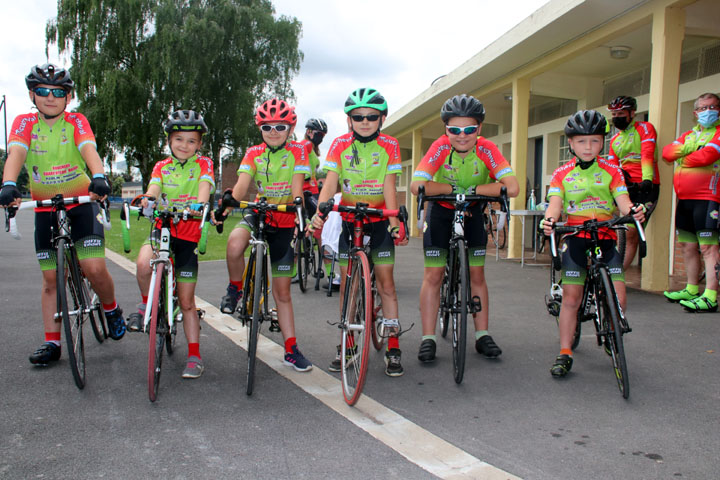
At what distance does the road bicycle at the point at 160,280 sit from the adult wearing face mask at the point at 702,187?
538 cm

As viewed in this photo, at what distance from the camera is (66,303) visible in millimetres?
3893

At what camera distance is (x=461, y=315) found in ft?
13.2

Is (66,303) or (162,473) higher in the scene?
(66,303)

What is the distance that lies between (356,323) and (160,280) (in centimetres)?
134

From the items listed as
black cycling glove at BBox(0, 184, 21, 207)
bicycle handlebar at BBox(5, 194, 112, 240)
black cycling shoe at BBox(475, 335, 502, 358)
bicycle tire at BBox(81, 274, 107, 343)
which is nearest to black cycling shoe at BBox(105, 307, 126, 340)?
bicycle tire at BBox(81, 274, 107, 343)

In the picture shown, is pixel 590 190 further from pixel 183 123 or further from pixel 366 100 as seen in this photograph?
pixel 183 123

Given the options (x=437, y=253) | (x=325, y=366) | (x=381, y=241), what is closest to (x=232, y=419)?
(x=325, y=366)

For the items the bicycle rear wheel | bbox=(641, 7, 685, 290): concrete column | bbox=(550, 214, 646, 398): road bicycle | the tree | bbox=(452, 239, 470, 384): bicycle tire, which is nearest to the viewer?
bbox=(550, 214, 646, 398): road bicycle

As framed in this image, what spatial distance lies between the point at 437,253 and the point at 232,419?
215cm

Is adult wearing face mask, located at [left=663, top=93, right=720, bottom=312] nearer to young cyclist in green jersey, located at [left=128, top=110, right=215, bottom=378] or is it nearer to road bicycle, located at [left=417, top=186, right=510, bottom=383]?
road bicycle, located at [left=417, top=186, right=510, bottom=383]

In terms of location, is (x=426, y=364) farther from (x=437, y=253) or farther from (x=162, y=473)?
(x=162, y=473)

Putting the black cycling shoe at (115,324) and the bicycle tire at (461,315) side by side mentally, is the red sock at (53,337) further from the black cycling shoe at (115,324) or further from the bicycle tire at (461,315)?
the bicycle tire at (461,315)

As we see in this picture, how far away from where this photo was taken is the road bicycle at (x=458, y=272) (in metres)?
4.03

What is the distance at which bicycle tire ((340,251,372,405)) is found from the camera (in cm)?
358
